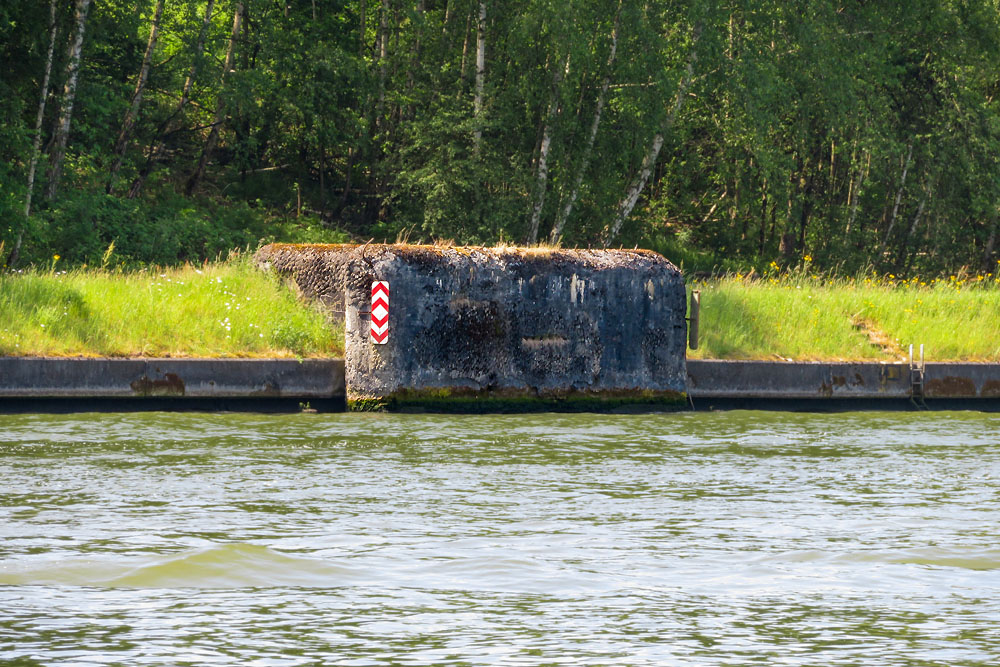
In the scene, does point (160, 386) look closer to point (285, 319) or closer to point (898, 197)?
point (285, 319)

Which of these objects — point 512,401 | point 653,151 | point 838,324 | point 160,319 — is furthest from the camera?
point 653,151

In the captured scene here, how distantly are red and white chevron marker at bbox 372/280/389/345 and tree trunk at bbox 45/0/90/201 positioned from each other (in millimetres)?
12366

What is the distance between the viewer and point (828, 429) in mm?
14203

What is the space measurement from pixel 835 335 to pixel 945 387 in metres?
1.76

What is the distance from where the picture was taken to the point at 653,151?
31.9 meters

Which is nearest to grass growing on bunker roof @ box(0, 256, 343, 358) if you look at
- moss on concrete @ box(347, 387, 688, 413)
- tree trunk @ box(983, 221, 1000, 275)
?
moss on concrete @ box(347, 387, 688, 413)

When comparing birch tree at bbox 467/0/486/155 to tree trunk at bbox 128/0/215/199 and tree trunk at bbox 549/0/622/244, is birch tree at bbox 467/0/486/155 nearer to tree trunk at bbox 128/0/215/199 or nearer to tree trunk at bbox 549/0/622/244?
tree trunk at bbox 549/0/622/244

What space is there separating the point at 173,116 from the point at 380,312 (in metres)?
16.6

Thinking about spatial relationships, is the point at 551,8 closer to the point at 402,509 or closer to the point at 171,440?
the point at 171,440

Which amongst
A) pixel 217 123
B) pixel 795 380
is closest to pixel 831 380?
pixel 795 380

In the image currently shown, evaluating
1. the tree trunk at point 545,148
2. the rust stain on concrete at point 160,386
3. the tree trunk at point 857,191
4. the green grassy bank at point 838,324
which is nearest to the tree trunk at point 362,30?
the tree trunk at point 545,148

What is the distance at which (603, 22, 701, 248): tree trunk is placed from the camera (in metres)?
30.8

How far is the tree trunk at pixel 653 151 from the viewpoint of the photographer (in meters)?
30.8

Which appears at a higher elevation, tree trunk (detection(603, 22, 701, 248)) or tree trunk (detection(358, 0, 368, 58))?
tree trunk (detection(358, 0, 368, 58))
